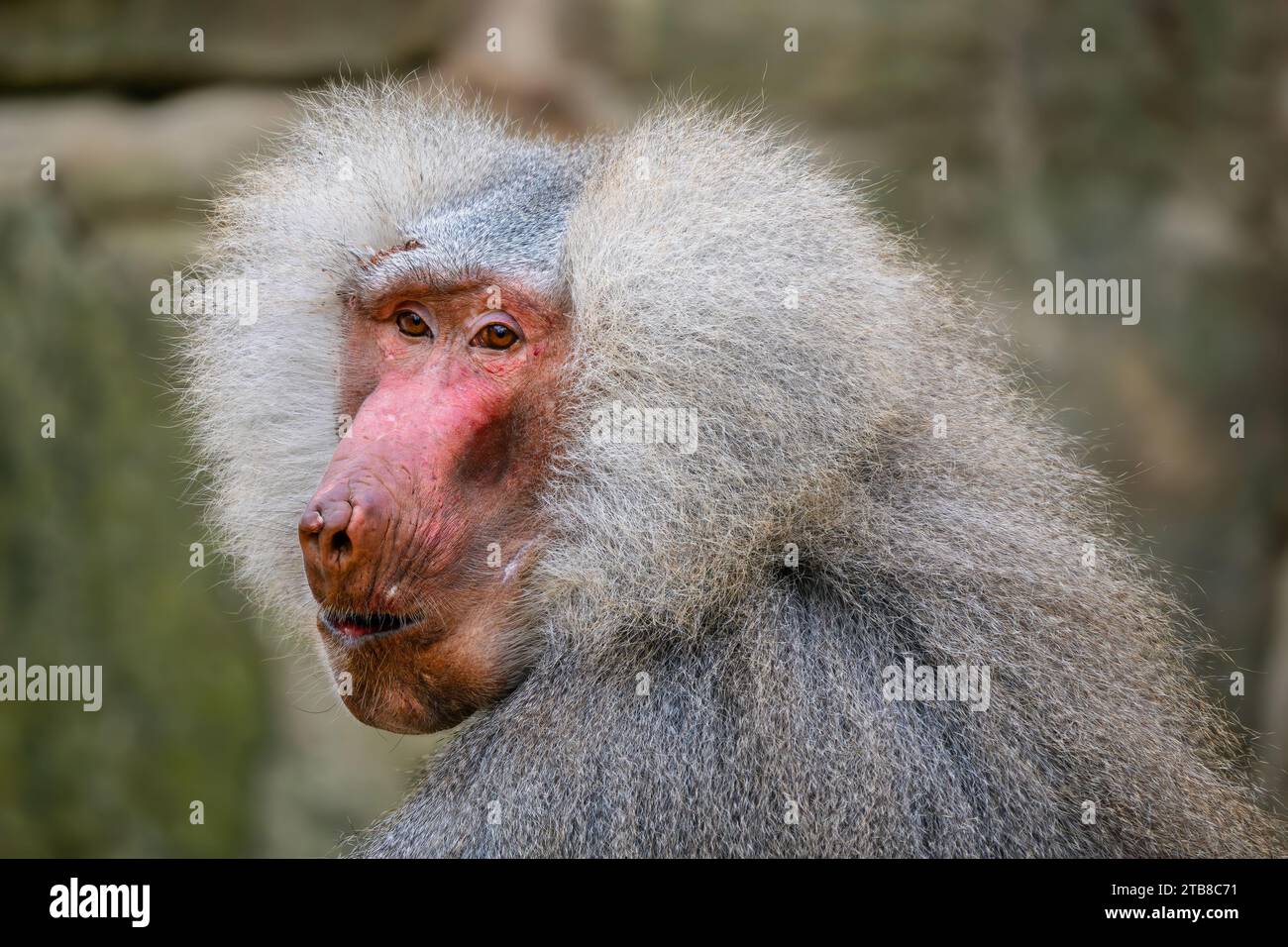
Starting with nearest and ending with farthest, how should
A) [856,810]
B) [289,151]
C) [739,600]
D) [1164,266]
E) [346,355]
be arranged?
[856,810], [739,600], [346,355], [289,151], [1164,266]

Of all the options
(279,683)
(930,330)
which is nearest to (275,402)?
(930,330)

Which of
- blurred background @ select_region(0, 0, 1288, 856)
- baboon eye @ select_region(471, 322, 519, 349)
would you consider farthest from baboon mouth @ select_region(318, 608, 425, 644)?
blurred background @ select_region(0, 0, 1288, 856)

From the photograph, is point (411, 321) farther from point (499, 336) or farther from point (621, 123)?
point (621, 123)

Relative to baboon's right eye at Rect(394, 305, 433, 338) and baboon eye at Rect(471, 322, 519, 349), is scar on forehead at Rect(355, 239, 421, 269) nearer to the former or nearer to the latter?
baboon's right eye at Rect(394, 305, 433, 338)

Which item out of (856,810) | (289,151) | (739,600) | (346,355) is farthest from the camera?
(289,151)

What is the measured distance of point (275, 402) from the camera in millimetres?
3225

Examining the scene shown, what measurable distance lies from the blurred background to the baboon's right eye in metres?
3.50

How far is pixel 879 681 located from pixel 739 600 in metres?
0.32

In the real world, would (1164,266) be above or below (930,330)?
below

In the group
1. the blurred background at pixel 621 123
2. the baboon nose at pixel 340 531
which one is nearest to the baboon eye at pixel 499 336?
the baboon nose at pixel 340 531

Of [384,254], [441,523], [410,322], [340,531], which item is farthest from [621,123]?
[340,531]

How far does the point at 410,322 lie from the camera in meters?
2.91

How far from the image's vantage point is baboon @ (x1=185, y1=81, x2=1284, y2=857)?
7.55 ft

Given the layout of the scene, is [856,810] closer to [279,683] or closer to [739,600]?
[739,600]
